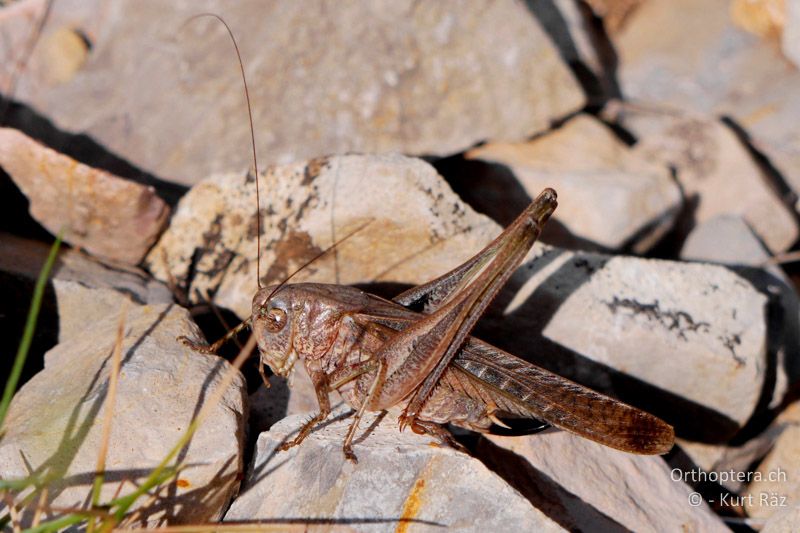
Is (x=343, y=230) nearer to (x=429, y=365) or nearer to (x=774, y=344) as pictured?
(x=429, y=365)

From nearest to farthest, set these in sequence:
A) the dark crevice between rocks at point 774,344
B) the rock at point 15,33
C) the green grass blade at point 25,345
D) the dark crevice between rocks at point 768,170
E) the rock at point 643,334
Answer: the green grass blade at point 25,345
the rock at point 643,334
the dark crevice between rocks at point 774,344
the rock at point 15,33
the dark crevice between rocks at point 768,170

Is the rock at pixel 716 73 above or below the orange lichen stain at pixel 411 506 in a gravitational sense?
above

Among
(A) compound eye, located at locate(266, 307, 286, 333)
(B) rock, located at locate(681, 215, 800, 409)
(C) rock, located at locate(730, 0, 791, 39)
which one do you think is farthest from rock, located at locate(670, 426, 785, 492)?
(C) rock, located at locate(730, 0, 791, 39)

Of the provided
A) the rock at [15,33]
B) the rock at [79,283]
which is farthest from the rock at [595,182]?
the rock at [15,33]

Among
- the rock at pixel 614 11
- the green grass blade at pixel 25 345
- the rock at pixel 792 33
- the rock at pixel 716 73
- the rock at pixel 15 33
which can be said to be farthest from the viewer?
the rock at pixel 614 11

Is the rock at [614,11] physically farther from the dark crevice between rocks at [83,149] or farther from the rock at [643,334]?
the dark crevice between rocks at [83,149]

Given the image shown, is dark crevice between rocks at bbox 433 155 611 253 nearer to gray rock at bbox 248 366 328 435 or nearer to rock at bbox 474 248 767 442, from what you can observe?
rock at bbox 474 248 767 442

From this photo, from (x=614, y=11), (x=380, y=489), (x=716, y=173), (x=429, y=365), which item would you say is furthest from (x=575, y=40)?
(x=380, y=489)

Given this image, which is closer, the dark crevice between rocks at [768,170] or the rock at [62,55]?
the rock at [62,55]
